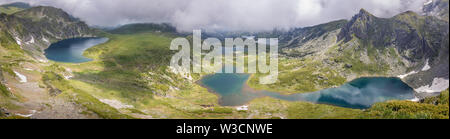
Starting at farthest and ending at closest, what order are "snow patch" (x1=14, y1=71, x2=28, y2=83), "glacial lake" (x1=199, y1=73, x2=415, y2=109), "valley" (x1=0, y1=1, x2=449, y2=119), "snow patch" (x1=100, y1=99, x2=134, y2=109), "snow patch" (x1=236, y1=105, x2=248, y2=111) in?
1. "glacial lake" (x1=199, y1=73, x2=415, y2=109)
2. "snow patch" (x1=236, y1=105, x2=248, y2=111)
3. "snow patch" (x1=100, y1=99, x2=134, y2=109)
4. "snow patch" (x1=14, y1=71, x2=28, y2=83)
5. "valley" (x1=0, y1=1, x2=449, y2=119)

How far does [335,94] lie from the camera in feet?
388

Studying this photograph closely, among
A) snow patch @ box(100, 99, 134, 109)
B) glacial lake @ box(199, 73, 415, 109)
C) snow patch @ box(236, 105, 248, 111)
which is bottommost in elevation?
snow patch @ box(236, 105, 248, 111)

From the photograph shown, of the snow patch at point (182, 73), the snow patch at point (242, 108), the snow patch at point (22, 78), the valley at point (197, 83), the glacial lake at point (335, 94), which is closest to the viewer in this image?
the valley at point (197, 83)

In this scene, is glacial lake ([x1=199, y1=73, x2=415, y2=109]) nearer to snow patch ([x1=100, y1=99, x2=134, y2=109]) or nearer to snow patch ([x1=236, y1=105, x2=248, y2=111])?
snow patch ([x1=236, y1=105, x2=248, y2=111])

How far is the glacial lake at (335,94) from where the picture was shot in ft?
326

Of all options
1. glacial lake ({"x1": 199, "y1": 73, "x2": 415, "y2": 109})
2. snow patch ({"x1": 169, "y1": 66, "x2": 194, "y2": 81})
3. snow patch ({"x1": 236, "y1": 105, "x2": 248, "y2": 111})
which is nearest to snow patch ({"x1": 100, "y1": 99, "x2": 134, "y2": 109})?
glacial lake ({"x1": 199, "y1": 73, "x2": 415, "y2": 109})

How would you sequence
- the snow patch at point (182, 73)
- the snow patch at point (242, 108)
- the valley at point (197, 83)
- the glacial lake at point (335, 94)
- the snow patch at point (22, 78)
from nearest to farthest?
the valley at point (197, 83) → the snow patch at point (22, 78) → the snow patch at point (242, 108) → the glacial lake at point (335, 94) → the snow patch at point (182, 73)

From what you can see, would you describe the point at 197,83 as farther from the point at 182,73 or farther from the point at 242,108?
the point at 242,108

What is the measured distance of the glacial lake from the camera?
99.4m

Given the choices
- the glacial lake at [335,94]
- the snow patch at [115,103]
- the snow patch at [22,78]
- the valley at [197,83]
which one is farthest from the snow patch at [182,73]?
the snow patch at [22,78]

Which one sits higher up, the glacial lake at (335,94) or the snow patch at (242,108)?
the glacial lake at (335,94)

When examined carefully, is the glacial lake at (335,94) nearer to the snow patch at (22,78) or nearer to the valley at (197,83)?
the valley at (197,83)

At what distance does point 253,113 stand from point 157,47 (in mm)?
130130
